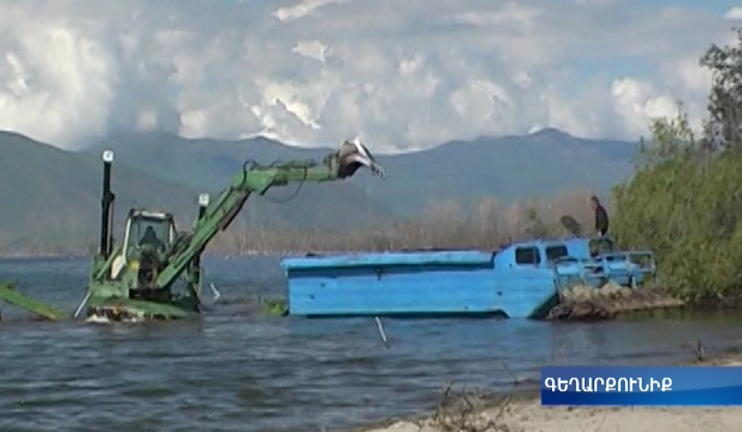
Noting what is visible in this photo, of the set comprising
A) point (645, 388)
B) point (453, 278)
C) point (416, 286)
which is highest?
point (453, 278)

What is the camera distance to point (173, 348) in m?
30.6

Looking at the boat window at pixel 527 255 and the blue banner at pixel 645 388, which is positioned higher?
the boat window at pixel 527 255

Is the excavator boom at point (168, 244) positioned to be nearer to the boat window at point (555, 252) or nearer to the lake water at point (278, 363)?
the lake water at point (278, 363)

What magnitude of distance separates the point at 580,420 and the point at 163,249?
78.1 ft

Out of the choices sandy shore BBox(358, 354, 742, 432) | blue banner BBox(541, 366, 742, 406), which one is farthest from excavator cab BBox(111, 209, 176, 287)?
blue banner BBox(541, 366, 742, 406)

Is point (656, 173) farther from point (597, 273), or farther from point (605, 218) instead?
point (597, 273)

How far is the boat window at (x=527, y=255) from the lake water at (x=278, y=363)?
171 centimetres

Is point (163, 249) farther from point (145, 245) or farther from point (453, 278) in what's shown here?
point (453, 278)

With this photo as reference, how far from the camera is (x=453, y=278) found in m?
36.9

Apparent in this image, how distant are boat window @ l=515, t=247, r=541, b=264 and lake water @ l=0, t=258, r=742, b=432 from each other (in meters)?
1.71

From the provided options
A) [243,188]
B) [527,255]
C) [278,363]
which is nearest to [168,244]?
[243,188]

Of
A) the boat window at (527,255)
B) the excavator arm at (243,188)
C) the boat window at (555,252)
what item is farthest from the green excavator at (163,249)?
the boat window at (555,252)

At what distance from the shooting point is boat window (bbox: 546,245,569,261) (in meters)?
35.9

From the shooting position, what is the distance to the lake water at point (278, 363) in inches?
810
